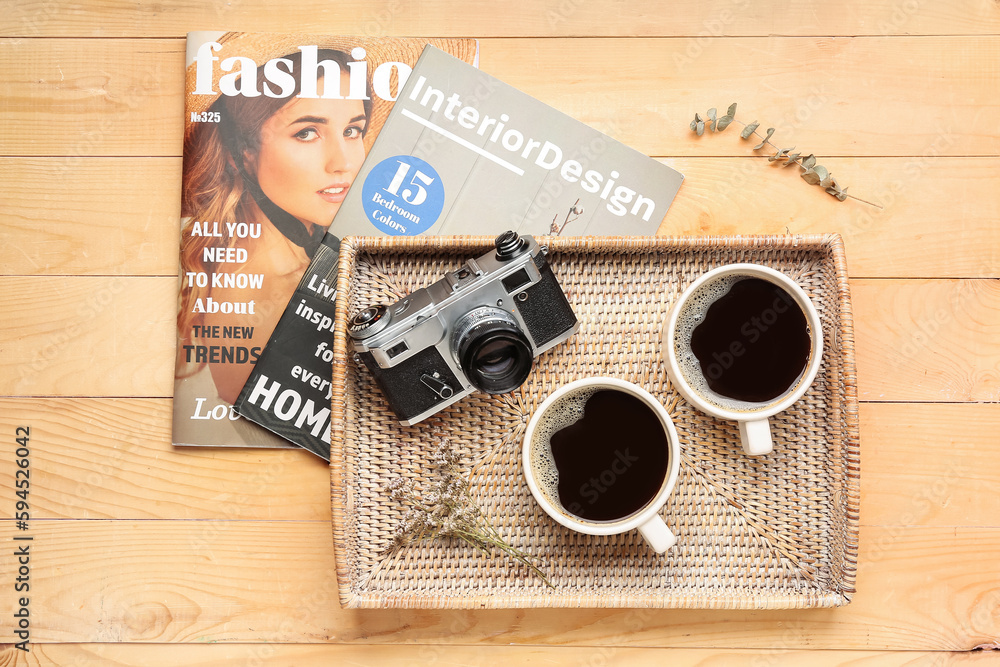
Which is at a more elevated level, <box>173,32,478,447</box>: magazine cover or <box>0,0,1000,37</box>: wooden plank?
<box>0,0,1000,37</box>: wooden plank

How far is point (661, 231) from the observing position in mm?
734

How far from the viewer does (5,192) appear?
0.75m

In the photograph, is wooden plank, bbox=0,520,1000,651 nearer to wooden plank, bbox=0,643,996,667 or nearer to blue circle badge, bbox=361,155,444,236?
wooden plank, bbox=0,643,996,667

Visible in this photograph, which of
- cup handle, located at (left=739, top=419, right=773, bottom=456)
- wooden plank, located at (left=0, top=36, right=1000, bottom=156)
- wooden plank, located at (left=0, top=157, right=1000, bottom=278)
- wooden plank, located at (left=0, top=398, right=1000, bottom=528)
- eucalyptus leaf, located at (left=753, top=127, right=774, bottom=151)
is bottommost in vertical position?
wooden plank, located at (left=0, top=398, right=1000, bottom=528)

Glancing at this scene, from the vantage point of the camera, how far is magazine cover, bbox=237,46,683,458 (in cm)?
72

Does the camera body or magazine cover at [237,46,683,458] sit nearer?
the camera body

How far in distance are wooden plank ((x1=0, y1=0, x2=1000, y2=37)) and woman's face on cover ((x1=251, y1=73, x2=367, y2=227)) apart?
4.1 inches

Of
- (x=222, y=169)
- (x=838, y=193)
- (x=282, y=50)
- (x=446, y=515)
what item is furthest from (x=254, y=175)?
(x=838, y=193)

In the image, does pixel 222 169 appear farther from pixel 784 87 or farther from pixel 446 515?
pixel 784 87

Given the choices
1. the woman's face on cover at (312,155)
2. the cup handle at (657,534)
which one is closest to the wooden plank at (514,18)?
the woman's face on cover at (312,155)

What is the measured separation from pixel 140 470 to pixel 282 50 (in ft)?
1.71

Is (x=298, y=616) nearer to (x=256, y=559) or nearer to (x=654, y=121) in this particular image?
(x=256, y=559)

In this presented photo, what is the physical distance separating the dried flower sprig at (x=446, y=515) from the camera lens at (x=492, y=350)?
10 cm

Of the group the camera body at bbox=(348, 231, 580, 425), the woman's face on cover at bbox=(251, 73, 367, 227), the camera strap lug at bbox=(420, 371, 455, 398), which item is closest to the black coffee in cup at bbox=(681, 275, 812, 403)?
the camera body at bbox=(348, 231, 580, 425)
